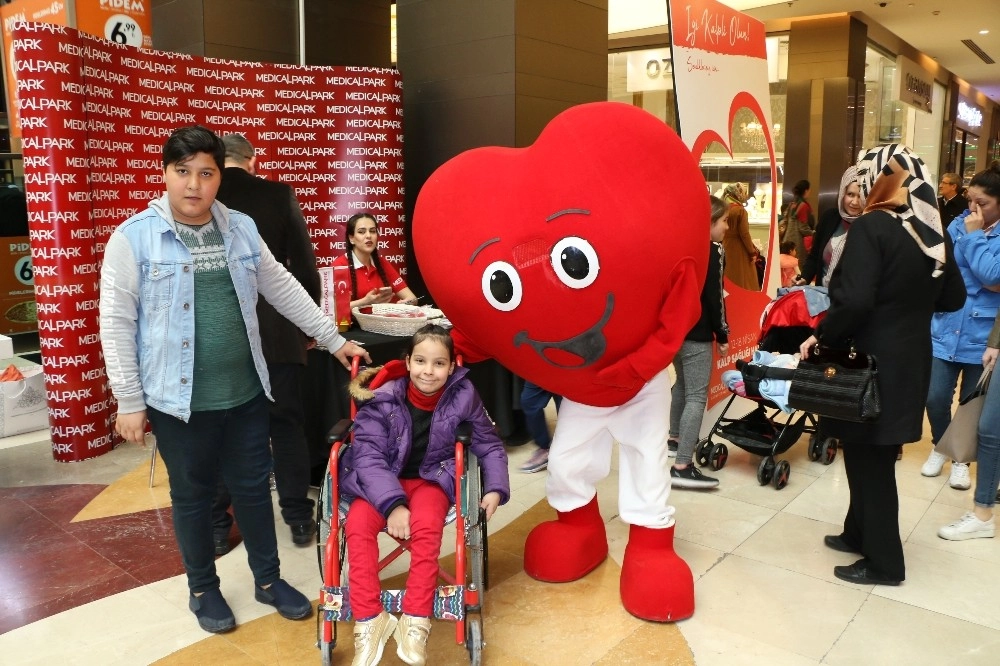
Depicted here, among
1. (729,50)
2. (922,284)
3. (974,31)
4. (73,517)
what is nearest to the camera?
(922,284)

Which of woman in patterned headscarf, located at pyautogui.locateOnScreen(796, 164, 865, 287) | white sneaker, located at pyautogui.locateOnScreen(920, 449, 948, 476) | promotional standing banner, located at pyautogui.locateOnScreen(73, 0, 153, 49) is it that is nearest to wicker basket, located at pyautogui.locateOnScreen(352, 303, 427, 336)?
woman in patterned headscarf, located at pyautogui.locateOnScreen(796, 164, 865, 287)

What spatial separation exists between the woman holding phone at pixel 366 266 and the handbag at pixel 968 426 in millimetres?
2673

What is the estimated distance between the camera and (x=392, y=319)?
3.88m

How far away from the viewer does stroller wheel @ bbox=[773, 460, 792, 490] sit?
4.09 meters

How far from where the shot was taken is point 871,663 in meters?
2.61

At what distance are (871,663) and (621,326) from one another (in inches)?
52.5

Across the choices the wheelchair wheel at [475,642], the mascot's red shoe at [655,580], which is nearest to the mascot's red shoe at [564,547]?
the mascot's red shoe at [655,580]

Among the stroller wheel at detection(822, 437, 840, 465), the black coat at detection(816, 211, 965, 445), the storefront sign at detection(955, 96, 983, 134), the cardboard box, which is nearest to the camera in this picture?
the black coat at detection(816, 211, 965, 445)

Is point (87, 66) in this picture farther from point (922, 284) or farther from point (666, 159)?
point (922, 284)

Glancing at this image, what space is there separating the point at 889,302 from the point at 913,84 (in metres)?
12.5

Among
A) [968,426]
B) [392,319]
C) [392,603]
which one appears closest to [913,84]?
[968,426]

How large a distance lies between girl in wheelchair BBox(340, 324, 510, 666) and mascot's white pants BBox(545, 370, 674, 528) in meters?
0.33

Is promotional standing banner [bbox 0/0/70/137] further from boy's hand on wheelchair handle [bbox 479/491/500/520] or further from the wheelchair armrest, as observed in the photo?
boy's hand on wheelchair handle [bbox 479/491/500/520]

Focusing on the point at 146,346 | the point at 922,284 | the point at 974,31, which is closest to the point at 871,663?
the point at 922,284
